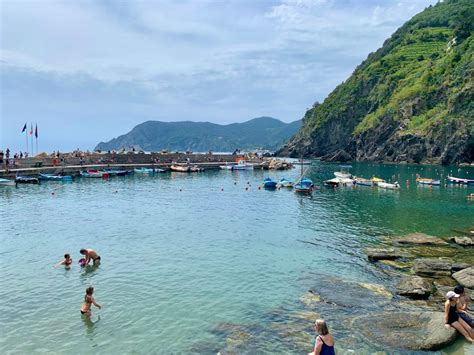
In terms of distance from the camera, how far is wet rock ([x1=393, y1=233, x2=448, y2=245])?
115 ft

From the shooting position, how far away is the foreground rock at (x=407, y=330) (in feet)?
57.1

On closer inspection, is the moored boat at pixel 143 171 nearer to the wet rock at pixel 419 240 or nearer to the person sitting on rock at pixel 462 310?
the wet rock at pixel 419 240

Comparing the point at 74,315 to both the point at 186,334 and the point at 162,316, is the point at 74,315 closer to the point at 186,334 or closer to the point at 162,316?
the point at 162,316

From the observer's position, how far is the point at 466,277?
24.8 metres

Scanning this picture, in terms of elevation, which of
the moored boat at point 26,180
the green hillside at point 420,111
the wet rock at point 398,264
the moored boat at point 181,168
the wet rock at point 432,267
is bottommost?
the wet rock at point 398,264

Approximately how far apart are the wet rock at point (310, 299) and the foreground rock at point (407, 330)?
2679mm

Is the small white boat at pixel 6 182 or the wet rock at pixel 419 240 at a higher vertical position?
the small white boat at pixel 6 182

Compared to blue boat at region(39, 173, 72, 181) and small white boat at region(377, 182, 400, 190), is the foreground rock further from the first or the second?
blue boat at region(39, 173, 72, 181)

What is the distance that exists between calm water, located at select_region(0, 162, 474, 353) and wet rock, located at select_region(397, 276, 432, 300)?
2.08 meters

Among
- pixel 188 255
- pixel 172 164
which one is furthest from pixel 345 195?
pixel 172 164

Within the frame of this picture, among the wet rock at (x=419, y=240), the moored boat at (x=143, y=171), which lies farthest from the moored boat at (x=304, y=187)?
the moored boat at (x=143, y=171)

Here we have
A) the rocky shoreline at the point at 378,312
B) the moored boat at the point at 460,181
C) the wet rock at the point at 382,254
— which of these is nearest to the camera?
the rocky shoreline at the point at 378,312

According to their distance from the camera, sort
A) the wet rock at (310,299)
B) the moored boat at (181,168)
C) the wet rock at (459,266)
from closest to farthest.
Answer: the wet rock at (310,299)
the wet rock at (459,266)
the moored boat at (181,168)

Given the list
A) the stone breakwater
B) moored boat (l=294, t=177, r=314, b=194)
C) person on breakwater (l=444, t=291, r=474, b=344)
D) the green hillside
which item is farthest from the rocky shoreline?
the green hillside
